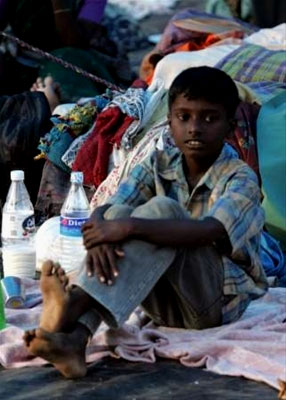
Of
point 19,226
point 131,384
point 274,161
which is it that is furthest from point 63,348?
point 274,161

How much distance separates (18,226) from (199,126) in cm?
→ 156

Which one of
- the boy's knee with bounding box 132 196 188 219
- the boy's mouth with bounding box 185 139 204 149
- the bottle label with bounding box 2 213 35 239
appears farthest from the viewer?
the bottle label with bounding box 2 213 35 239

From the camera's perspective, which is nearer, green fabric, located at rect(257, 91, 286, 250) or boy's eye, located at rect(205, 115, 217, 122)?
boy's eye, located at rect(205, 115, 217, 122)

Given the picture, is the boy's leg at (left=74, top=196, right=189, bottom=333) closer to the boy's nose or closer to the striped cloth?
the boy's nose

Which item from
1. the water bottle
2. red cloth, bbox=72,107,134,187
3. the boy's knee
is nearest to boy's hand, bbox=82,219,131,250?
the boy's knee

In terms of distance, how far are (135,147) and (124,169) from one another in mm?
201

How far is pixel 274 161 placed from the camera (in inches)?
217

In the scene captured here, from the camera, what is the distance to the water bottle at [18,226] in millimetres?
5297

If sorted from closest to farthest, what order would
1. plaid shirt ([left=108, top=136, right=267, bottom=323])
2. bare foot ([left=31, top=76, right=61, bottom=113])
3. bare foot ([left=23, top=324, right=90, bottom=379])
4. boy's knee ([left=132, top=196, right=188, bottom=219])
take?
bare foot ([left=23, top=324, right=90, bottom=379]) < boy's knee ([left=132, top=196, right=188, bottom=219]) < plaid shirt ([left=108, top=136, right=267, bottom=323]) < bare foot ([left=31, top=76, right=61, bottom=113])

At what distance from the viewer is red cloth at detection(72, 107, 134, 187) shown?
18.6 ft

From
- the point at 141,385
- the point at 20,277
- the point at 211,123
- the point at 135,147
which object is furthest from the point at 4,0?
the point at 141,385

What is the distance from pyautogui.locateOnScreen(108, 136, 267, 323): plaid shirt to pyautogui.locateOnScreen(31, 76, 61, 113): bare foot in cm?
255

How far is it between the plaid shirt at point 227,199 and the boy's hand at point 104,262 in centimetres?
38

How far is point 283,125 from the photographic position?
565 centimetres
